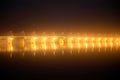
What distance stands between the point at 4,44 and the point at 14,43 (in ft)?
10.4

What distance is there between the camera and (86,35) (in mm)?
51094

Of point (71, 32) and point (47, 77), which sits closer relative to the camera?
point (47, 77)

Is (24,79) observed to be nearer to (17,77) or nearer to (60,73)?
A: (17,77)

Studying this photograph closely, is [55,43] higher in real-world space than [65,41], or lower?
lower

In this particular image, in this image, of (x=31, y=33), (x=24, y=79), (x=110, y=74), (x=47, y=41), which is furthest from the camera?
(x=47, y=41)

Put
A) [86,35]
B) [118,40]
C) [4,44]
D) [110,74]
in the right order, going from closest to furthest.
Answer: [110,74] → [4,44] → [86,35] → [118,40]

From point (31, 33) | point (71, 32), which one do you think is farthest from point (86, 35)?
point (31, 33)

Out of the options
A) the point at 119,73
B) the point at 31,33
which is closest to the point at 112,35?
the point at 31,33

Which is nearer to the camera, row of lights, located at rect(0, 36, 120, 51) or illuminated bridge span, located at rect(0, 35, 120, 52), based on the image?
illuminated bridge span, located at rect(0, 35, 120, 52)

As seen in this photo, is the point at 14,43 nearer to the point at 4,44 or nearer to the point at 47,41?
the point at 4,44

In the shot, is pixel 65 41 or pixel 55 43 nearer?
pixel 55 43

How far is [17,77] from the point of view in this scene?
1060 cm

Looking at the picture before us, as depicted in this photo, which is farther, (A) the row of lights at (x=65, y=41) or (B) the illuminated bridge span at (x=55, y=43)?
(A) the row of lights at (x=65, y=41)

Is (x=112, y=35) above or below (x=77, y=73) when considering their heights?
above
